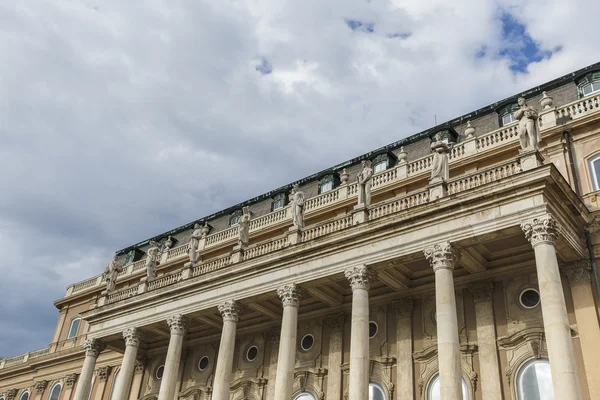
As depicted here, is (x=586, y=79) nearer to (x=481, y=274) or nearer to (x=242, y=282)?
(x=481, y=274)

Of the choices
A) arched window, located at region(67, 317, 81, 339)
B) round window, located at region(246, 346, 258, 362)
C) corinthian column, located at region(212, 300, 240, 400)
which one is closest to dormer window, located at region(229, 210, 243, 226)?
round window, located at region(246, 346, 258, 362)

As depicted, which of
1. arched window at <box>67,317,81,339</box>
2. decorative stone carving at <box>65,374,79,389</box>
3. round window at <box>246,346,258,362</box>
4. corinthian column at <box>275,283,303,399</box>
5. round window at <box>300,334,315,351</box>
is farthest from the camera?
arched window at <box>67,317,81,339</box>

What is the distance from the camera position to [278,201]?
42.4 m

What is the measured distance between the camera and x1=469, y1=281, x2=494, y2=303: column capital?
84.9ft

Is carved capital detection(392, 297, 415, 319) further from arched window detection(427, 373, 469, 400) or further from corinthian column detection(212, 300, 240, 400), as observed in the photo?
corinthian column detection(212, 300, 240, 400)

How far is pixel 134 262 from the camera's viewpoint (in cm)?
4847

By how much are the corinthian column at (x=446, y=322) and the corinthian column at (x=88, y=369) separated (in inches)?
901

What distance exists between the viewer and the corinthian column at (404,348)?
26312 millimetres

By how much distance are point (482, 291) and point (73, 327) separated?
120 feet

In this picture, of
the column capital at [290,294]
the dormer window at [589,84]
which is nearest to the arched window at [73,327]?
the column capital at [290,294]

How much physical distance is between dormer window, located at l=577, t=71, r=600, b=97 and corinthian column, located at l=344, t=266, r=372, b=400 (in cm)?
1554

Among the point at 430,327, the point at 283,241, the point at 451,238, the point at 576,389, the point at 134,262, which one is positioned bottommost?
the point at 576,389

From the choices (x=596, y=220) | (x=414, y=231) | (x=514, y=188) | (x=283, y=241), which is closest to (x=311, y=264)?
(x=283, y=241)

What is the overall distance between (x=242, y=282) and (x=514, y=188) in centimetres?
1439
